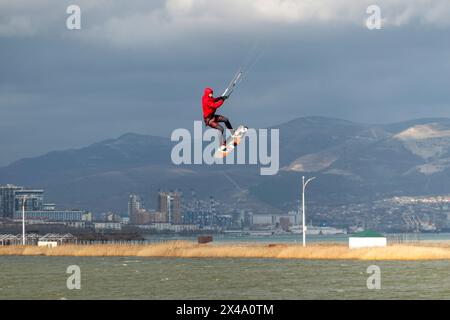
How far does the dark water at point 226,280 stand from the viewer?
66.3 metres

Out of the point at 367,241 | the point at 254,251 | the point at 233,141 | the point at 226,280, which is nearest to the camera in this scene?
the point at 233,141

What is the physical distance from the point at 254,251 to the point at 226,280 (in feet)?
110

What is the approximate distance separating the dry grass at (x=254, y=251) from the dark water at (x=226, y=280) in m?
3.79

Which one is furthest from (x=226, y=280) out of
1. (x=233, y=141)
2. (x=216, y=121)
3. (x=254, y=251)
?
(x=254, y=251)

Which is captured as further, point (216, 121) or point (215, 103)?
point (216, 121)

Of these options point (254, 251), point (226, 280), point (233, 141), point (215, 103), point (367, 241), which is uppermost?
point (215, 103)

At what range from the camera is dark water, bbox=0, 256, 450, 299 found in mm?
66312

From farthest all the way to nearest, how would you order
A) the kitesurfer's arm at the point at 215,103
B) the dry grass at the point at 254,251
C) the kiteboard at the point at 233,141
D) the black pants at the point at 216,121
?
the dry grass at the point at 254,251 < the kiteboard at the point at 233,141 < the black pants at the point at 216,121 < the kitesurfer's arm at the point at 215,103

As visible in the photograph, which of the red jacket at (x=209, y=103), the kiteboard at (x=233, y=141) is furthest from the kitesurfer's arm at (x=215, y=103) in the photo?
the kiteboard at (x=233, y=141)

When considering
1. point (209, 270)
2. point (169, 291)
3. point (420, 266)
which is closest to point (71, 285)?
point (169, 291)

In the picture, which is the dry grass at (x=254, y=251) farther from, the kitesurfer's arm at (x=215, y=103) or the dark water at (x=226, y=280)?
the kitesurfer's arm at (x=215, y=103)

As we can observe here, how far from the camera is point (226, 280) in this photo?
256 ft

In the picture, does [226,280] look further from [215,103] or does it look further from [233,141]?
[215,103]
